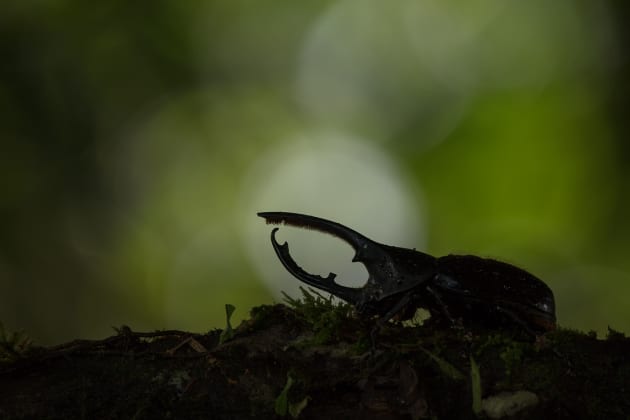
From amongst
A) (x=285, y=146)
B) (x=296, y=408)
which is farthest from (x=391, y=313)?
(x=285, y=146)

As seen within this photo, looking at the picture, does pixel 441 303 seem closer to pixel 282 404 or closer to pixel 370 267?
pixel 370 267

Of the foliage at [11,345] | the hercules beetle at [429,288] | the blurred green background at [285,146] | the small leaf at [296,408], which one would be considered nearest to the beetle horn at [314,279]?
the hercules beetle at [429,288]

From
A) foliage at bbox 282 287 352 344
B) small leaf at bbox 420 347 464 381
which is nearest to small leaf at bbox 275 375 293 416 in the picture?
foliage at bbox 282 287 352 344

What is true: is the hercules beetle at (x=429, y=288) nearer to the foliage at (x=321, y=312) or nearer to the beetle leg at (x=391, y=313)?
the beetle leg at (x=391, y=313)

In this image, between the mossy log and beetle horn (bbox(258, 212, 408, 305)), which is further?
beetle horn (bbox(258, 212, 408, 305))

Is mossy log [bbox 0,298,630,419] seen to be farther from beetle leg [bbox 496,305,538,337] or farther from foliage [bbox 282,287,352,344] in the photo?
beetle leg [bbox 496,305,538,337]

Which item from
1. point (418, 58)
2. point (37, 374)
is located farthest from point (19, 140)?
point (37, 374)

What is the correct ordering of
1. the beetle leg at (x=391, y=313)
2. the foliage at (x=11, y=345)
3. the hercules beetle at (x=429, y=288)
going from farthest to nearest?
the hercules beetle at (x=429, y=288) → the beetle leg at (x=391, y=313) → the foliage at (x=11, y=345)
